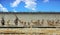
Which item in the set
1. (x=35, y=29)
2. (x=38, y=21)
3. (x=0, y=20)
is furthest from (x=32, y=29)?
(x=0, y=20)

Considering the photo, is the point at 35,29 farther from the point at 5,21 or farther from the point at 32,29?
the point at 5,21

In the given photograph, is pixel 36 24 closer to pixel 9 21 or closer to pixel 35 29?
pixel 35 29

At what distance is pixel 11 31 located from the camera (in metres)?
7.00

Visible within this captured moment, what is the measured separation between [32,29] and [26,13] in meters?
0.80

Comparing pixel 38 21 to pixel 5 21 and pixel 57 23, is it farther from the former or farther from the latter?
pixel 5 21

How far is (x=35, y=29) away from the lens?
23.4 ft

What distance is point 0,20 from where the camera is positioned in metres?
7.63

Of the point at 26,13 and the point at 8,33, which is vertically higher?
the point at 26,13

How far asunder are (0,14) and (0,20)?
0.21m

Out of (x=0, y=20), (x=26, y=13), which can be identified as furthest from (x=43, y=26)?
(x=0, y=20)

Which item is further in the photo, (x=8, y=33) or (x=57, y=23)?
A: (x=57, y=23)

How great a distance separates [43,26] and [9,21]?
3.79 feet

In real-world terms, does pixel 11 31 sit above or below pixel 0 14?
below

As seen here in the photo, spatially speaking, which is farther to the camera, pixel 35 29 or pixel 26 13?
pixel 26 13
